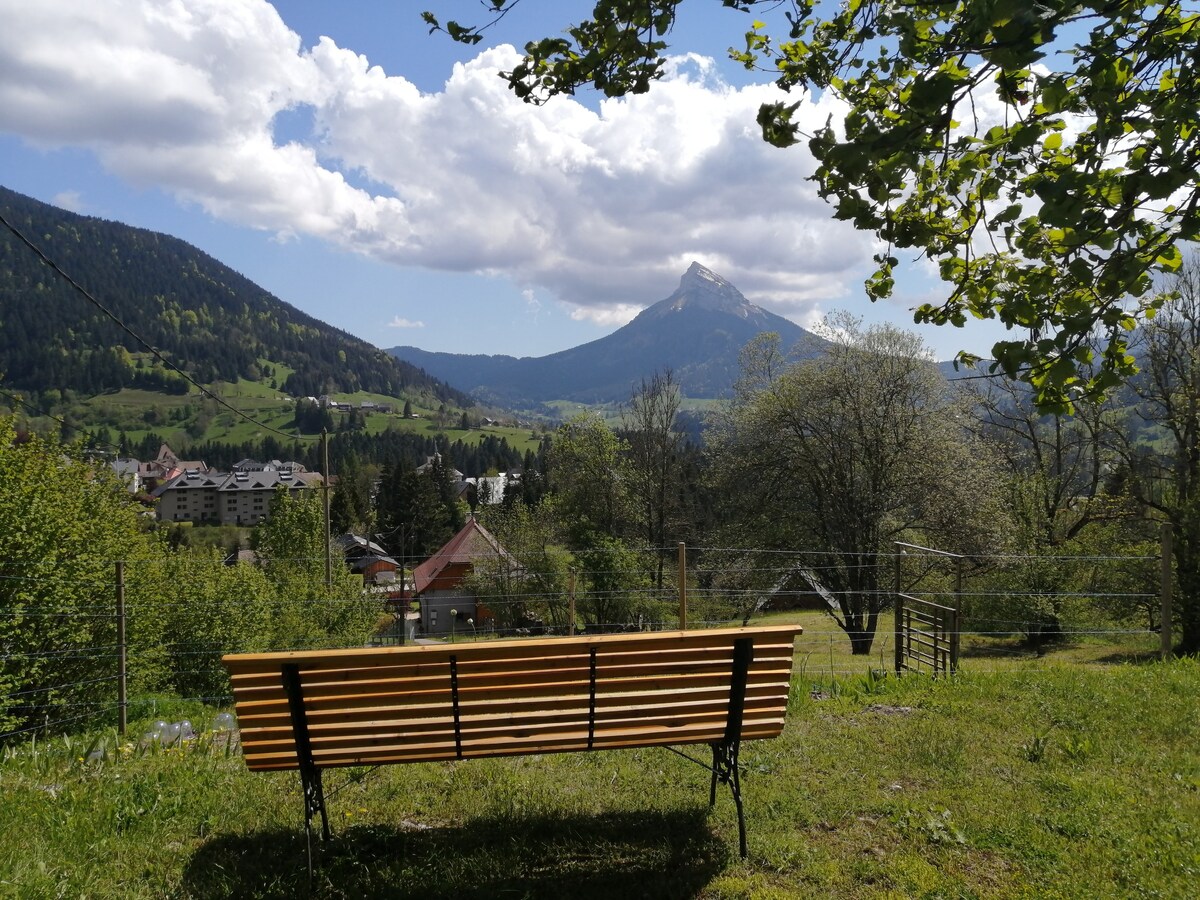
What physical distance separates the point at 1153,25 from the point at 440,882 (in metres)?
4.41

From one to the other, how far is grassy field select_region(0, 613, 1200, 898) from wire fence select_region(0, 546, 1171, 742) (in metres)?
3.17

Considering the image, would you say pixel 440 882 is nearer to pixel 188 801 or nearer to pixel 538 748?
pixel 538 748

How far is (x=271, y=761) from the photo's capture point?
379 centimetres

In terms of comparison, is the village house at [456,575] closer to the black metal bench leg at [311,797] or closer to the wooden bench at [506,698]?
the black metal bench leg at [311,797]

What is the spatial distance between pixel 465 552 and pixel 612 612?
64.1ft

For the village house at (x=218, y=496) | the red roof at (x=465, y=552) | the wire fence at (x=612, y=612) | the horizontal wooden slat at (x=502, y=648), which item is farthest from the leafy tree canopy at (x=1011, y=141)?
the village house at (x=218, y=496)

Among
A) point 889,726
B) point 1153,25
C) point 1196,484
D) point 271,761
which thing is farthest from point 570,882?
point 1196,484

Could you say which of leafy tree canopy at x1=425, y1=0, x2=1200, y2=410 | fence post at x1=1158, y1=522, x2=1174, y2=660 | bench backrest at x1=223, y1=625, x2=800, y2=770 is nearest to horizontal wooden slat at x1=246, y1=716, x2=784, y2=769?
bench backrest at x1=223, y1=625, x2=800, y2=770

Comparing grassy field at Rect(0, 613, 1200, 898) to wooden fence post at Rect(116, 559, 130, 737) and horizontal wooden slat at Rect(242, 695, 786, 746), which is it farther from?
wooden fence post at Rect(116, 559, 130, 737)

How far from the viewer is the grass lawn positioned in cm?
364

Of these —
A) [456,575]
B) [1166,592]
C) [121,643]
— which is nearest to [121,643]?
[121,643]

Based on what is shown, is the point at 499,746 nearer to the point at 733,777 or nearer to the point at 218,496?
the point at 733,777

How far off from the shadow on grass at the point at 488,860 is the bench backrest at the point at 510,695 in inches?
18.8

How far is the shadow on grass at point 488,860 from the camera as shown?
3.62 m
